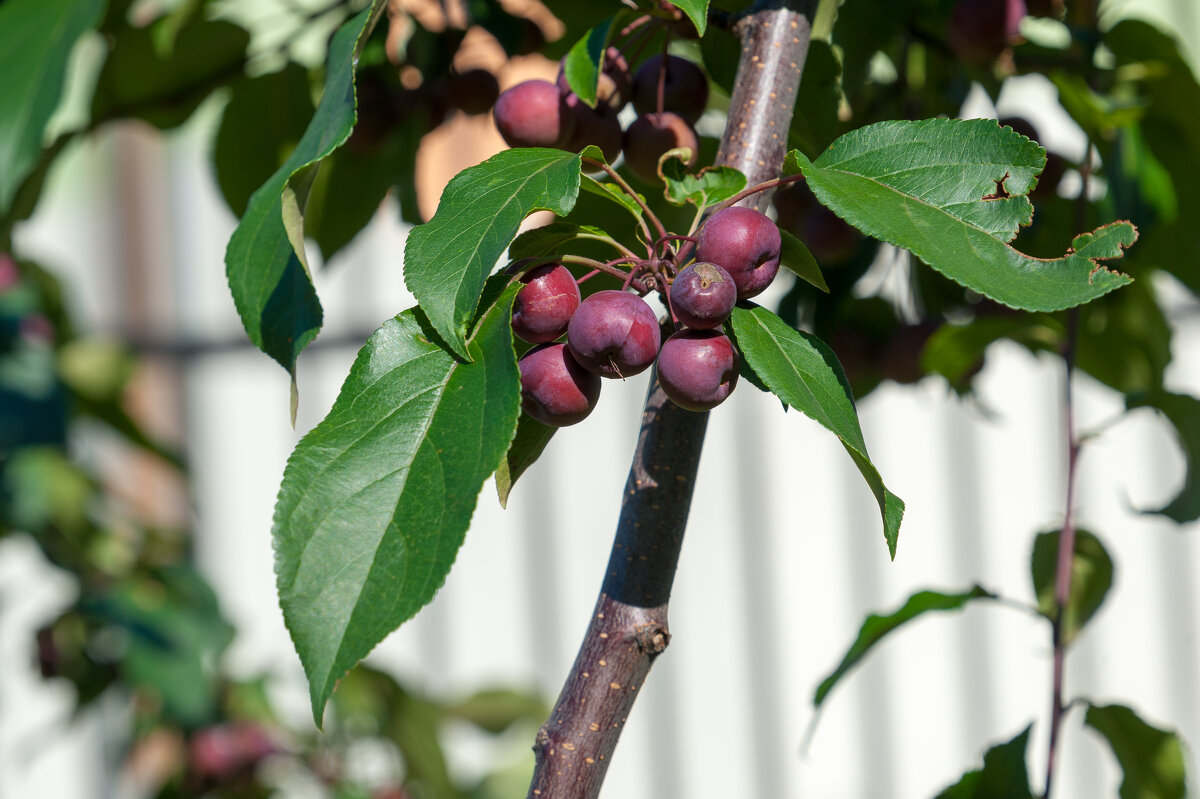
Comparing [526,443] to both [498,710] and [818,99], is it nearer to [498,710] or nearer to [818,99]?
[818,99]

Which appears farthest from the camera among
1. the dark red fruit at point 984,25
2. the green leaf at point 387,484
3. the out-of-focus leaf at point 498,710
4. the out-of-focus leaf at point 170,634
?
the out-of-focus leaf at point 498,710

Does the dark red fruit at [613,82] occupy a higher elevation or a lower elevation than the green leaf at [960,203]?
higher

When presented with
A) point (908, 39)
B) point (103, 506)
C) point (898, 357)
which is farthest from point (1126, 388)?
point (103, 506)

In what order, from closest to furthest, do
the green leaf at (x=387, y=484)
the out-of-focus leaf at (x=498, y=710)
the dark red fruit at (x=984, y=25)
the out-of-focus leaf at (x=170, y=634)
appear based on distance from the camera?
the green leaf at (x=387, y=484)
the dark red fruit at (x=984, y=25)
the out-of-focus leaf at (x=170, y=634)
the out-of-focus leaf at (x=498, y=710)

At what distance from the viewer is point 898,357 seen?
0.61 m

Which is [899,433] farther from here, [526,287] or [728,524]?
[526,287]

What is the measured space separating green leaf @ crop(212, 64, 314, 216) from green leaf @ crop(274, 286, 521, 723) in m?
0.34

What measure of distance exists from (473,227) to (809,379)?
101 mm

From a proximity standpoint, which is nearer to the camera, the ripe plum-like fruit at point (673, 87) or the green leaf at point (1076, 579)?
the ripe plum-like fruit at point (673, 87)

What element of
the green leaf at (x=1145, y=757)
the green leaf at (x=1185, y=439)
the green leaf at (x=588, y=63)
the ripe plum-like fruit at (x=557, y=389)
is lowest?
the green leaf at (x=1145, y=757)

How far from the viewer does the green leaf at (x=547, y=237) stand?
33 cm

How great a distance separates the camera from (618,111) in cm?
43

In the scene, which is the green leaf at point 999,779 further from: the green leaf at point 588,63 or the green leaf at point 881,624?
the green leaf at point 588,63

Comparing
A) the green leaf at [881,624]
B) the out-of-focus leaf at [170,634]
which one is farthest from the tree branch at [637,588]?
the out-of-focus leaf at [170,634]
